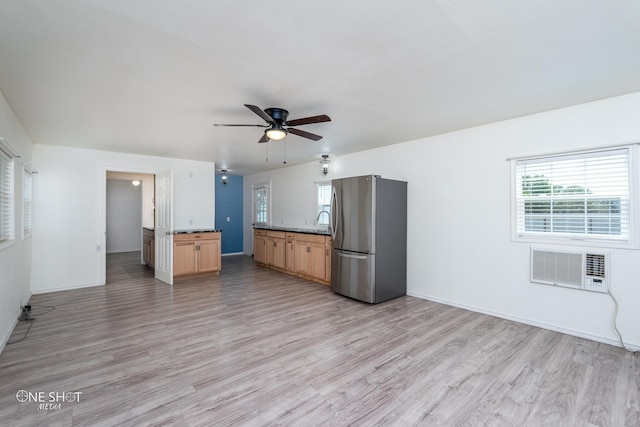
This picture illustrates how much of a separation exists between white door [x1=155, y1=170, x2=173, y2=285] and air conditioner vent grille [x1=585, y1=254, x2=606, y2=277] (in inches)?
229

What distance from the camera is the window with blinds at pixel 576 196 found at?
294 centimetres

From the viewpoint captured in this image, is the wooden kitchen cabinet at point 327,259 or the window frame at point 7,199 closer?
the window frame at point 7,199

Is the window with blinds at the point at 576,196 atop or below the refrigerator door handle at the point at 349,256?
atop

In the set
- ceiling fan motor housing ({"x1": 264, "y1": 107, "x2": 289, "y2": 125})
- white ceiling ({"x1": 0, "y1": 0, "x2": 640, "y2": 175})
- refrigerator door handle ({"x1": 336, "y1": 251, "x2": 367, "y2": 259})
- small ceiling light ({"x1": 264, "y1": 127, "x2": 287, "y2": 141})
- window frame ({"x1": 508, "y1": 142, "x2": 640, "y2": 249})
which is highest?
white ceiling ({"x1": 0, "y1": 0, "x2": 640, "y2": 175})

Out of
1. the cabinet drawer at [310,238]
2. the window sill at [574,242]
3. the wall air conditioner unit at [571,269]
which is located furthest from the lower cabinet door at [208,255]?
the wall air conditioner unit at [571,269]

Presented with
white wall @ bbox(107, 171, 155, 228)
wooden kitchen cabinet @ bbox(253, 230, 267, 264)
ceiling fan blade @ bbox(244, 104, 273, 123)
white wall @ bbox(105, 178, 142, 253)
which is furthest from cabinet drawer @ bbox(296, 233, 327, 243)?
white wall @ bbox(105, 178, 142, 253)

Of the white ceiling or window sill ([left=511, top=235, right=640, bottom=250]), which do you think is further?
window sill ([left=511, top=235, right=640, bottom=250])

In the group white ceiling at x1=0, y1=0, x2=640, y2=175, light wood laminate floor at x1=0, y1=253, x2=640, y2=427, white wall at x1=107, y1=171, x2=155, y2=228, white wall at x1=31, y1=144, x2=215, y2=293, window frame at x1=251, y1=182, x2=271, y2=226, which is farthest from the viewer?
window frame at x1=251, y1=182, x2=271, y2=226

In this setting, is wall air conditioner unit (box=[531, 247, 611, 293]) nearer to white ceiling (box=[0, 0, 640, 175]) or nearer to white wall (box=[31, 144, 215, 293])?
white ceiling (box=[0, 0, 640, 175])

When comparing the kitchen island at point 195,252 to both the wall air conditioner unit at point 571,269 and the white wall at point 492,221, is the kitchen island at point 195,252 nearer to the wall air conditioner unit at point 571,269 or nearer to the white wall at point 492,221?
the white wall at point 492,221

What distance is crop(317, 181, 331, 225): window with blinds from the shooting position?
20.5 ft

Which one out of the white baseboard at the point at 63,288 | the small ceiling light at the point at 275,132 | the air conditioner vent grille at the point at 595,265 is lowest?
the white baseboard at the point at 63,288

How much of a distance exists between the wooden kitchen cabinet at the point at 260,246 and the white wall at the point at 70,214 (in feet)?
9.19

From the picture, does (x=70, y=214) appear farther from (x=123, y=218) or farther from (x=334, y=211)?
(x=123, y=218)
